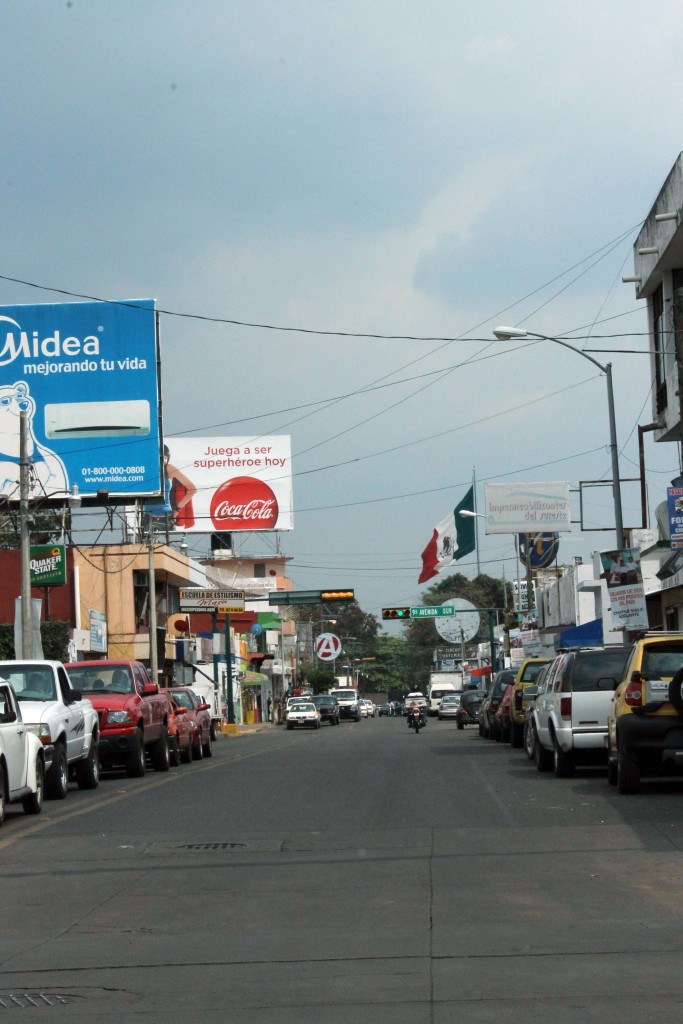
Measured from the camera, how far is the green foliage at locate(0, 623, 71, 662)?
46.9 metres

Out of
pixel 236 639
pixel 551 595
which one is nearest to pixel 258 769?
pixel 551 595

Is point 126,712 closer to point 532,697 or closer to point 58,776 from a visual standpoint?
point 58,776

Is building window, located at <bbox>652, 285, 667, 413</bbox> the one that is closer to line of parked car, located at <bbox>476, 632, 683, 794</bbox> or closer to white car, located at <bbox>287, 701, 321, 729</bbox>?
line of parked car, located at <bbox>476, 632, 683, 794</bbox>

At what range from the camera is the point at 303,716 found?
67375 millimetres

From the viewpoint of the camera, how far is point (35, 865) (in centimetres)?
1222

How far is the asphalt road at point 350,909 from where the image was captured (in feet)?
22.6

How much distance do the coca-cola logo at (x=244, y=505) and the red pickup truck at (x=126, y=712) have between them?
46.5m

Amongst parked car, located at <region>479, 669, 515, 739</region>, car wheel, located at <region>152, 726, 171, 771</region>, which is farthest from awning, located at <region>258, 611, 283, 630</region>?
car wheel, located at <region>152, 726, 171, 771</region>

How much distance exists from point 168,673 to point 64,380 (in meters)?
21.6

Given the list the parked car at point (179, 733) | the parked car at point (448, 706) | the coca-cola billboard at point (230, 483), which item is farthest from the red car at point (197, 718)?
the parked car at point (448, 706)

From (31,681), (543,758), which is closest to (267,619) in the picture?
(543,758)

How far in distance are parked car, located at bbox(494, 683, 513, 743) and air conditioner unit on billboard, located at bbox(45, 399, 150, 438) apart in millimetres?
19328

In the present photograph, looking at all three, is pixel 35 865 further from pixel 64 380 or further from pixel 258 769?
pixel 64 380

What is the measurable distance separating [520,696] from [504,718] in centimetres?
267
